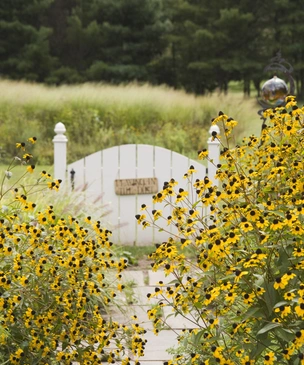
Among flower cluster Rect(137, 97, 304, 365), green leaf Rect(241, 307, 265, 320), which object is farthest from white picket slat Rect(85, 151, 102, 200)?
green leaf Rect(241, 307, 265, 320)

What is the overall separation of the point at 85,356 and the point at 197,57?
84.0ft

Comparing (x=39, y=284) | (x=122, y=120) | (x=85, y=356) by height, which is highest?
(x=122, y=120)

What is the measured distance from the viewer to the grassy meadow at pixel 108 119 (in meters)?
11.9

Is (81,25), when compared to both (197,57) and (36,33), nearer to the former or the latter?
(36,33)

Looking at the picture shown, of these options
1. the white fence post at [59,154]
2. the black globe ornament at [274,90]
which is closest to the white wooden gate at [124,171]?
the white fence post at [59,154]

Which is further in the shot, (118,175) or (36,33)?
(36,33)

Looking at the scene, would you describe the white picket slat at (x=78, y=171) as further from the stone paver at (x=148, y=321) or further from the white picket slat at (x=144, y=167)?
the stone paver at (x=148, y=321)

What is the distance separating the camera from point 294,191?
2.79 metres

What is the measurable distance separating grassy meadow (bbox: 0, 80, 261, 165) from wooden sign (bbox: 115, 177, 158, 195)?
169 inches

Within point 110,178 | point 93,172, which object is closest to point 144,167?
point 110,178

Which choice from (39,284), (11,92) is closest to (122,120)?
(11,92)

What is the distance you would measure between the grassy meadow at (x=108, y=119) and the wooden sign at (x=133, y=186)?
4.30 m

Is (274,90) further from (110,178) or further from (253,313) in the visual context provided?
(253,313)

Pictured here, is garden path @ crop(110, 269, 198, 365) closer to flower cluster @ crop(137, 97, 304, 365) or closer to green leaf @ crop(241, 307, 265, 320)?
flower cluster @ crop(137, 97, 304, 365)
